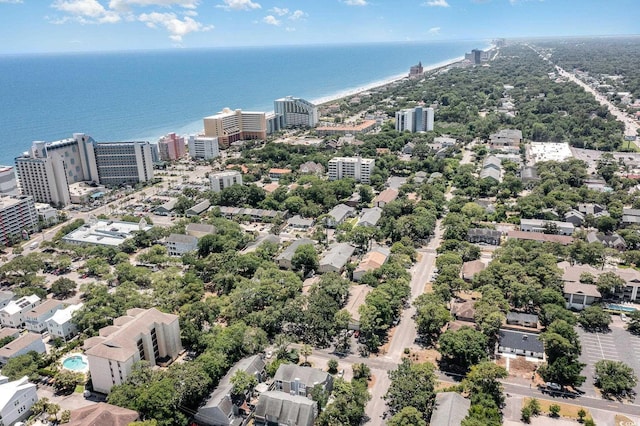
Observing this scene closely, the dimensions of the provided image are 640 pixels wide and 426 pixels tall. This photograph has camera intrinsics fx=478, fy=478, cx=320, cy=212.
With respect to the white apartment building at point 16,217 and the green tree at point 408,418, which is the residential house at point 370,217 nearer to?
the green tree at point 408,418

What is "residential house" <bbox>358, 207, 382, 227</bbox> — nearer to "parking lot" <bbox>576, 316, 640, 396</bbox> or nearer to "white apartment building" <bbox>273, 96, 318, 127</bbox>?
"parking lot" <bbox>576, 316, 640, 396</bbox>

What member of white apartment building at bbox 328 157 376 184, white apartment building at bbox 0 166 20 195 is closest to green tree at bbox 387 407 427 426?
white apartment building at bbox 328 157 376 184

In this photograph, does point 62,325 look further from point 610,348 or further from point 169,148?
point 169,148

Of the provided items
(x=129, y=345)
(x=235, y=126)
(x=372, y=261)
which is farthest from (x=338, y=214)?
(x=235, y=126)

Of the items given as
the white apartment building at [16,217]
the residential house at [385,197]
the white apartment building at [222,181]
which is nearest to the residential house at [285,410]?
the residential house at [385,197]

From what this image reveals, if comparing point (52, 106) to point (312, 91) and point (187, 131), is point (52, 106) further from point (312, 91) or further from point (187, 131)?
point (312, 91)

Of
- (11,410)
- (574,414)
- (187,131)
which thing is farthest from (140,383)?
(187,131)
